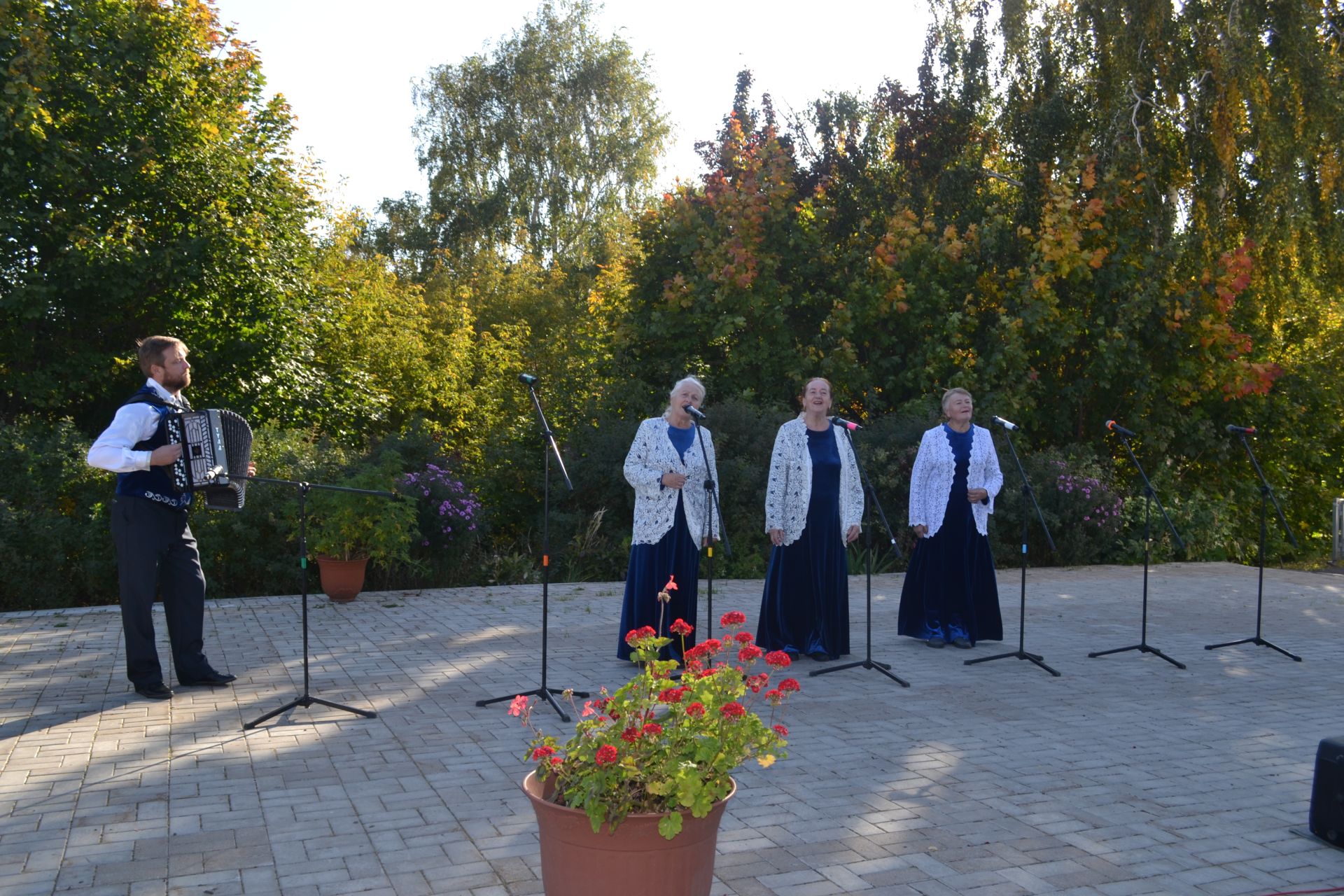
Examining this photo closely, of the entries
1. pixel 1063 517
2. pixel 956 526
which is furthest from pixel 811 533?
pixel 1063 517

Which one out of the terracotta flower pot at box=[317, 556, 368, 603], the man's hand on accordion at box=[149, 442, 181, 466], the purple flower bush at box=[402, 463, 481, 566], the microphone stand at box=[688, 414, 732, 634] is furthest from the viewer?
the purple flower bush at box=[402, 463, 481, 566]

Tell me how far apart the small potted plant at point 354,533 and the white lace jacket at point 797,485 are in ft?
13.0

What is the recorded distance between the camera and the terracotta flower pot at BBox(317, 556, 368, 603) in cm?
1044

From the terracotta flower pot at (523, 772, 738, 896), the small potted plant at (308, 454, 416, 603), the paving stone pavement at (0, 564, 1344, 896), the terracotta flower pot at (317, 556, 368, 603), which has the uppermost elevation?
the small potted plant at (308, 454, 416, 603)

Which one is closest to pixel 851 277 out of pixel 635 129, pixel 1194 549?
pixel 1194 549

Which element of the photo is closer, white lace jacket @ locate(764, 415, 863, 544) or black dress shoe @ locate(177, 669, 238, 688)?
black dress shoe @ locate(177, 669, 238, 688)

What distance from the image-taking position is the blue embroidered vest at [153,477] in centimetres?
657

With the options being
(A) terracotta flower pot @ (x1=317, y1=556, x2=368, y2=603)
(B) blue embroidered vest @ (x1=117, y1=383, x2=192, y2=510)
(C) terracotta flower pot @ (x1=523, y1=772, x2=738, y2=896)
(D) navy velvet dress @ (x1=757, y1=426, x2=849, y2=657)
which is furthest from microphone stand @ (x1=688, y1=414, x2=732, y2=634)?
(A) terracotta flower pot @ (x1=317, y1=556, x2=368, y2=603)

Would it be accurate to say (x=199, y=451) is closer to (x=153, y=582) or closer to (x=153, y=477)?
(x=153, y=477)

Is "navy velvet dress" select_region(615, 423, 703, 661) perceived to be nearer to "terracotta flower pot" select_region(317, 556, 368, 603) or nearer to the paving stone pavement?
the paving stone pavement

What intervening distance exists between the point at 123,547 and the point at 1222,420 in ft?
52.1

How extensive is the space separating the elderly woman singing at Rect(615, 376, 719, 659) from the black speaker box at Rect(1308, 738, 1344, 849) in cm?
381

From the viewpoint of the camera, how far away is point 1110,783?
5.41 metres

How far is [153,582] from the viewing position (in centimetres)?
671
